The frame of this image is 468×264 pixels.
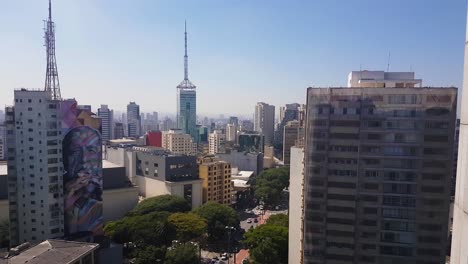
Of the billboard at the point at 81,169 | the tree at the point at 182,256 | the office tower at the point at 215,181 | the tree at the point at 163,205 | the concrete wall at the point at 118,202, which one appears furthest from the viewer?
the office tower at the point at 215,181

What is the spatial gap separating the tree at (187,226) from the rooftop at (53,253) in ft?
42.7

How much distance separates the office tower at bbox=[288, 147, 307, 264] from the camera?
3141cm

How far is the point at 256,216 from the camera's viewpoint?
56031mm

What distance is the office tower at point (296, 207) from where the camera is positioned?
1236 inches

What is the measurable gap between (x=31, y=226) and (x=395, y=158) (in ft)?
99.8

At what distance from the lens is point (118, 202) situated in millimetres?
47844

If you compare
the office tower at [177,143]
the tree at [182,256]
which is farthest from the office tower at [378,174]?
the office tower at [177,143]

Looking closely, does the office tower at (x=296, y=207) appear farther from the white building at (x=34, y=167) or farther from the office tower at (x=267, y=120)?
the office tower at (x=267, y=120)

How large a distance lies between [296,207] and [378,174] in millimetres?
8022

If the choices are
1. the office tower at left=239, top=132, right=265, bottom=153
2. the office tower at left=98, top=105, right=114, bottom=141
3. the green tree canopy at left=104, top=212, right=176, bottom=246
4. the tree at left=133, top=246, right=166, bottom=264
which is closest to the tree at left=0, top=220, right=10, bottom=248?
the green tree canopy at left=104, top=212, right=176, bottom=246

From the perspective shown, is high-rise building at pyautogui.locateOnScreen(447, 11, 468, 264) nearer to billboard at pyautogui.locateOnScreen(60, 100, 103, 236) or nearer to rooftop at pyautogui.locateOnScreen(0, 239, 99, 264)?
rooftop at pyautogui.locateOnScreen(0, 239, 99, 264)

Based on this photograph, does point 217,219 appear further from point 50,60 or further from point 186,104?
point 186,104

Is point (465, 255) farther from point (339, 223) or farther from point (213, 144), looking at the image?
point (213, 144)

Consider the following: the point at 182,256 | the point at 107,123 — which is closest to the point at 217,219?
the point at 182,256
